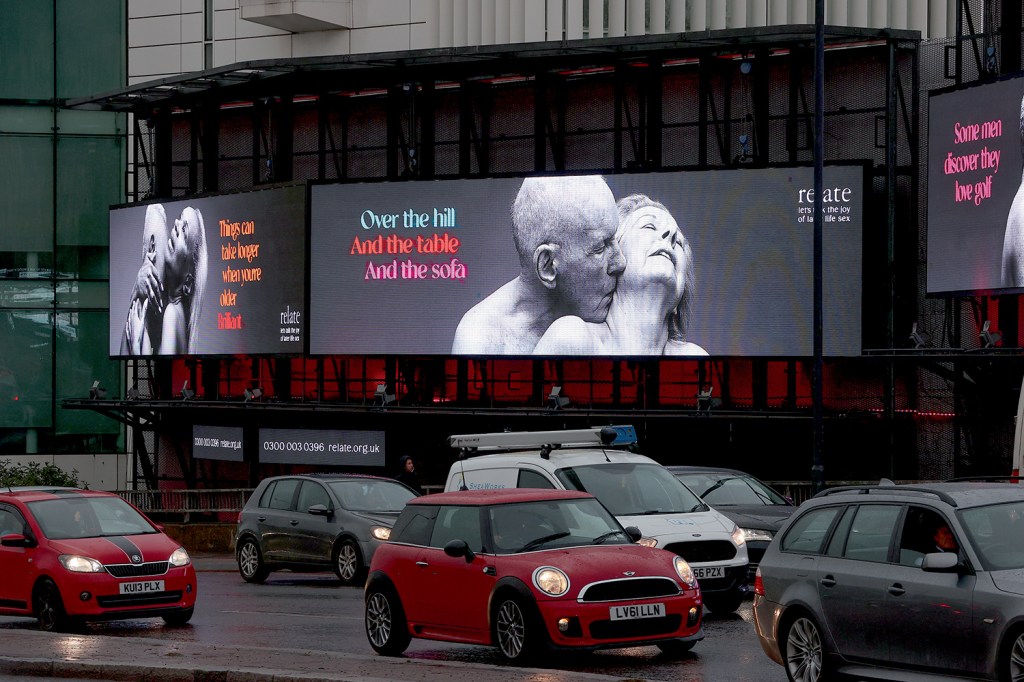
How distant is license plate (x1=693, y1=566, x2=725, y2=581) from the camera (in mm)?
17656

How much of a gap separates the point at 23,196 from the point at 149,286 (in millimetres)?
8120

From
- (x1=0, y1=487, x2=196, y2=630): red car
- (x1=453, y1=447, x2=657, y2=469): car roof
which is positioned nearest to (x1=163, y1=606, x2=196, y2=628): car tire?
(x1=0, y1=487, x2=196, y2=630): red car

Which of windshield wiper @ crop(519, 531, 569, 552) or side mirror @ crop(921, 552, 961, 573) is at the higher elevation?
side mirror @ crop(921, 552, 961, 573)

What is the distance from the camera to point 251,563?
84.9ft

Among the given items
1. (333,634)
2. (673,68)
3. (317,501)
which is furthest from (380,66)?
(333,634)

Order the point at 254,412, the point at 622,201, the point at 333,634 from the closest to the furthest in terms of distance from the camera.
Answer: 1. the point at 333,634
2. the point at 622,201
3. the point at 254,412

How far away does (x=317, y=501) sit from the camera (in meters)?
24.9

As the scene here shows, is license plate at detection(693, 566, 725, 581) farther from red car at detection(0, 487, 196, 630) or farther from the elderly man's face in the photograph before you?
the elderly man's face

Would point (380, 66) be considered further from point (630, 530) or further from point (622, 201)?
point (630, 530)

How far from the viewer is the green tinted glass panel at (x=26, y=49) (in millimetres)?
49594

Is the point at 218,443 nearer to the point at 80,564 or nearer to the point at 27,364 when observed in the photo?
the point at 27,364

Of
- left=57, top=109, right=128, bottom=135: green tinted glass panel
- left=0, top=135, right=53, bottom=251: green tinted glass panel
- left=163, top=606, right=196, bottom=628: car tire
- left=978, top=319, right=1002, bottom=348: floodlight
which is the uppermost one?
left=57, top=109, right=128, bottom=135: green tinted glass panel

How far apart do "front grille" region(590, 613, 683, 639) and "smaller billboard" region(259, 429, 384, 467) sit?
25.8 metres

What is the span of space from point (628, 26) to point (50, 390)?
20.8m
